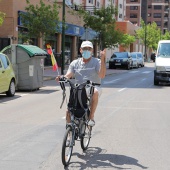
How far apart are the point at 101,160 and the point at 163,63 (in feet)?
48.5

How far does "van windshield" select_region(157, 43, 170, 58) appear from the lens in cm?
2078

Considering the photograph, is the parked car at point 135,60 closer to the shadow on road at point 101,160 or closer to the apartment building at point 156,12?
the shadow on road at point 101,160

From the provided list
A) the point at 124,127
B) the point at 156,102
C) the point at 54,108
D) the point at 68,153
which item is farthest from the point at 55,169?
the point at 156,102

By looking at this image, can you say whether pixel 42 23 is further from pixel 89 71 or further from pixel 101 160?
pixel 101 160

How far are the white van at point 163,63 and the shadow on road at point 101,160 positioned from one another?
46.6 feet

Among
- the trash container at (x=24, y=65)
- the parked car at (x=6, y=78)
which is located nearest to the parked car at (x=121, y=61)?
the trash container at (x=24, y=65)

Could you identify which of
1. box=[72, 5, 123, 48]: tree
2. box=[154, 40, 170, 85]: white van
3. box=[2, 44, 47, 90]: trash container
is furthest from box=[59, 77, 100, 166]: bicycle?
box=[72, 5, 123, 48]: tree

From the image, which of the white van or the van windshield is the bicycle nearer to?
the white van

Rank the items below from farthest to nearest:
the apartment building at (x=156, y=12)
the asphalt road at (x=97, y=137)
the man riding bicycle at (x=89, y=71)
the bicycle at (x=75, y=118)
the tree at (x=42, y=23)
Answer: the apartment building at (x=156, y=12) < the tree at (x=42, y=23) < the man riding bicycle at (x=89, y=71) < the asphalt road at (x=97, y=137) < the bicycle at (x=75, y=118)

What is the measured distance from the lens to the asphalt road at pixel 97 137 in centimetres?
577

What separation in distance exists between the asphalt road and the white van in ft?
23.7

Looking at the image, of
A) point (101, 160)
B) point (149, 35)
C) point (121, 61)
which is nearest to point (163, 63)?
point (101, 160)

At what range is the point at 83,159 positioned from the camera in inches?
235

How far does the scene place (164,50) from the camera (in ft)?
68.8
